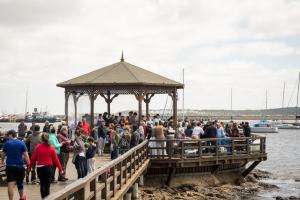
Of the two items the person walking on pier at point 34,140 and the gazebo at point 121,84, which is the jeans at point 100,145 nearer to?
the gazebo at point 121,84

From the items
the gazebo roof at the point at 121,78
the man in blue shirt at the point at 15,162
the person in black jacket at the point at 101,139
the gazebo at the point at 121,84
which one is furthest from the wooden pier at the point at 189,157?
the man in blue shirt at the point at 15,162

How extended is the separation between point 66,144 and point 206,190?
7.88m

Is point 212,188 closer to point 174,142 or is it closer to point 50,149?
point 174,142

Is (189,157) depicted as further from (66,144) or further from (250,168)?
(66,144)

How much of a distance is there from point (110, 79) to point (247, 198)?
25.7 feet

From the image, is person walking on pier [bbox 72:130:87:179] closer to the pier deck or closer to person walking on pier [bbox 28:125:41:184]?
the pier deck

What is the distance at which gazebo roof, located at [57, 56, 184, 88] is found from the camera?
24.8 m

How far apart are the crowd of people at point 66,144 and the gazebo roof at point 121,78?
160 centimetres

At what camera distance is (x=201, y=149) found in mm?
21953

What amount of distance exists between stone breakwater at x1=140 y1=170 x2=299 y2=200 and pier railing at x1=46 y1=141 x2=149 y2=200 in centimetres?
122

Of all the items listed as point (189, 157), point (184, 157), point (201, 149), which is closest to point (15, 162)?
point (184, 157)

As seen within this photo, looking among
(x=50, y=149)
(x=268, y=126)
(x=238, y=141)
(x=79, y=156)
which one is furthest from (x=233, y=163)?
(x=268, y=126)

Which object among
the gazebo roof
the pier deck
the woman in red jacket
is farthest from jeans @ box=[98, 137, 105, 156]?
the woman in red jacket

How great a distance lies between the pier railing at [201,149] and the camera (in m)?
21.3
